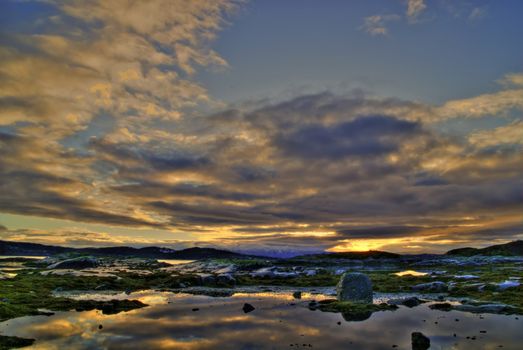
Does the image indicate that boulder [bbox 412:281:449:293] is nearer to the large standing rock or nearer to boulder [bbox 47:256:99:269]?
the large standing rock

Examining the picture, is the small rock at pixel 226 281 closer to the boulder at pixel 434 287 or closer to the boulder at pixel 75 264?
the boulder at pixel 434 287

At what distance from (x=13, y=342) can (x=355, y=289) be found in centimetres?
3890

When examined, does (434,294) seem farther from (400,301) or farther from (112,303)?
(112,303)

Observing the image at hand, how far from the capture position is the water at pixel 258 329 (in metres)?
31.2

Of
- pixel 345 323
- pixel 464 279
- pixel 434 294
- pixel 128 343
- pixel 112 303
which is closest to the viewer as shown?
pixel 128 343

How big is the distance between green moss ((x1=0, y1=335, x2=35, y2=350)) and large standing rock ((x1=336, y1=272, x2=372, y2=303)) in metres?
36.8

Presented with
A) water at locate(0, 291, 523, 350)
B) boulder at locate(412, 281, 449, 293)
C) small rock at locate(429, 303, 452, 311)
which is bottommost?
water at locate(0, 291, 523, 350)

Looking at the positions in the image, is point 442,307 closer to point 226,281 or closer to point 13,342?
point 13,342

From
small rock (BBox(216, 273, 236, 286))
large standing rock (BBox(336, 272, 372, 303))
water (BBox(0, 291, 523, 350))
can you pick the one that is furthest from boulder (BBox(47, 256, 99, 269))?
large standing rock (BBox(336, 272, 372, 303))

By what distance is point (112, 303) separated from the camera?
5212 centimetres

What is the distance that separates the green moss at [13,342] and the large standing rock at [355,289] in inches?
1449

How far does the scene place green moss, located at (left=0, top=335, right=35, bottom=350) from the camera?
29.5 meters

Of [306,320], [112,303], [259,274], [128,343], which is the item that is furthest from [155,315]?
[259,274]

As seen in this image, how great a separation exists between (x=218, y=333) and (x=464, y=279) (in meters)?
64.1
